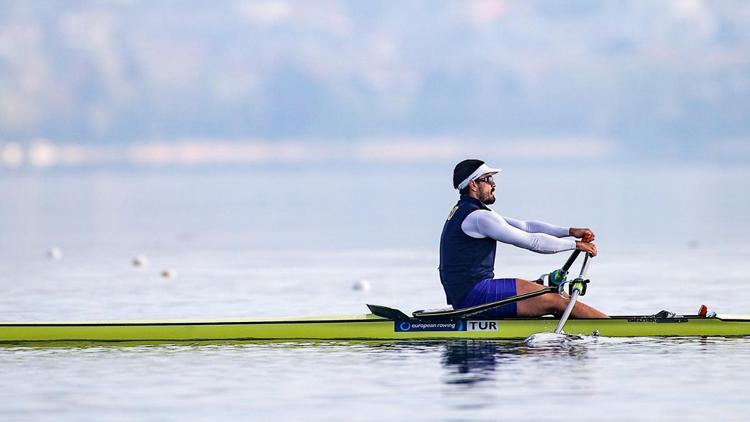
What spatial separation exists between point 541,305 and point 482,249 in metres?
0.91

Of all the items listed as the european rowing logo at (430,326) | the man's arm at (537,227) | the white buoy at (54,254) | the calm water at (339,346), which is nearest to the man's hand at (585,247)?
the calm water at (339,346)

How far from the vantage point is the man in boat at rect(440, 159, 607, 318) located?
19.3 metres

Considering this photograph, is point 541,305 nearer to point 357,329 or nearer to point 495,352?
point 495,352

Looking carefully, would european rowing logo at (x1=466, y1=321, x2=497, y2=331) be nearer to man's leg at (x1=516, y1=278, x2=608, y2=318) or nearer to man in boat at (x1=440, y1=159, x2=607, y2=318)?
man in boat at (x1=440, y1=159, x2=607, y2=318)

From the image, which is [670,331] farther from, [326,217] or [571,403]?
[326,217]

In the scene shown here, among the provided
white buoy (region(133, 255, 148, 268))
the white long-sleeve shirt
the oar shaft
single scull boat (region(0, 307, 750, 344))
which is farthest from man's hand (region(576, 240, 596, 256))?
white buoy (region(133, 255, 148, 268))

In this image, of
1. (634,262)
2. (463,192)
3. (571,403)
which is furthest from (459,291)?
(634,262)

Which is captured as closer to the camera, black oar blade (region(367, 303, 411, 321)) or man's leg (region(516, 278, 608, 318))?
man's leg (region(516, 278, 608, 318))

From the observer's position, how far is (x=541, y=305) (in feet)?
63.8

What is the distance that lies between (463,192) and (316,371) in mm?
3226

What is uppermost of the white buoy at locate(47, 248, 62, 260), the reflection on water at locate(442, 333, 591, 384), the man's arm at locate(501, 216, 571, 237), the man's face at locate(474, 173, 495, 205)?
the white buoy at locate(47, 248, 62, 260)

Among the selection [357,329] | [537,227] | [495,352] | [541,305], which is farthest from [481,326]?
[537,227]

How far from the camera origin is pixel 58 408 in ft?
50.6

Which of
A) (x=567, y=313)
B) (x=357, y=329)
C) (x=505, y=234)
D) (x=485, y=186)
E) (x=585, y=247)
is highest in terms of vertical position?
(x=485, y=186)
